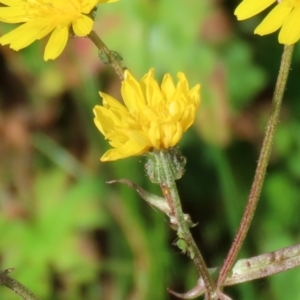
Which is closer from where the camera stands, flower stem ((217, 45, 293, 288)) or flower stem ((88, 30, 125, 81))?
flower stem ((217, 45, 293, 288))

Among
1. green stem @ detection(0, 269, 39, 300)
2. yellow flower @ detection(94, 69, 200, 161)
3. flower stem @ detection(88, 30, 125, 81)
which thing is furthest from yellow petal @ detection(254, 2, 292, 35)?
green stem @ detection(0, 269, 39, 300)

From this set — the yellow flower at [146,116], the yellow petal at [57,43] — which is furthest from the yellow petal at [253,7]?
the yellow petal at [57,43]

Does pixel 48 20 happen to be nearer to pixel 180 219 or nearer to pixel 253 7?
pixel 253 7

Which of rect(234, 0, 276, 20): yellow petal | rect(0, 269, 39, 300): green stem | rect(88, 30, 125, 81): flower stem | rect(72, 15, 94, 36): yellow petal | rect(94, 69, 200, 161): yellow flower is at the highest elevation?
rect(72, 15, 94, 36): yellow petal

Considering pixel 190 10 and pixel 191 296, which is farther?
pixel 190 10

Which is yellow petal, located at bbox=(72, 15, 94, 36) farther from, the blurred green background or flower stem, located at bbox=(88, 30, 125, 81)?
the blurred green background

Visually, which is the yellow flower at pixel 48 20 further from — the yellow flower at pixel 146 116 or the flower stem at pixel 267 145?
the flower stem at pixel 267 145

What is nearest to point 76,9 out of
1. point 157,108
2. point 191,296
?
point 157,108

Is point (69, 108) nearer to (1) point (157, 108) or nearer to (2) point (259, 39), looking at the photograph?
(2) point (259, 39)
